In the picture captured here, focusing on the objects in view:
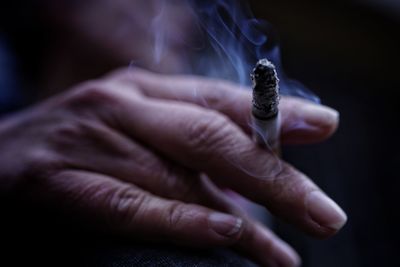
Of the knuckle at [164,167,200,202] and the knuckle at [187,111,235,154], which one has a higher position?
the knuckle at [187,111,235,154]

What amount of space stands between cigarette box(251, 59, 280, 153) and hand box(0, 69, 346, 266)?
0.03 meters

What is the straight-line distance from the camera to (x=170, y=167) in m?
0.71

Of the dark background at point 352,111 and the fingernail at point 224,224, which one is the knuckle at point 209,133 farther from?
the dark background at point 352,111

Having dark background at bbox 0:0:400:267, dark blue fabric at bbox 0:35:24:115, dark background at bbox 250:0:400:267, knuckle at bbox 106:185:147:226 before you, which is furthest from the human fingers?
dark blue fabric at bbox 0:35:24:115

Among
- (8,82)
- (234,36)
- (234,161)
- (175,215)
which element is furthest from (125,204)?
(8,82)

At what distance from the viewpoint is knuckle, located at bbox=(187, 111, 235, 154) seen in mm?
656

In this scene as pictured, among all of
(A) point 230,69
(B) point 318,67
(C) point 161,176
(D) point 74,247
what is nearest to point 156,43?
(A) point 230,69

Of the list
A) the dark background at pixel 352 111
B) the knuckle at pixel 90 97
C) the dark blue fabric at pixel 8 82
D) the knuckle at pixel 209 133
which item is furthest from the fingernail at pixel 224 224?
the dark blue fabric at pixel 8 82

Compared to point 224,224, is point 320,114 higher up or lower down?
higher up

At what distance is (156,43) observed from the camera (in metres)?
1.53

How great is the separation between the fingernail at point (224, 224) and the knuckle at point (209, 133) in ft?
0.37

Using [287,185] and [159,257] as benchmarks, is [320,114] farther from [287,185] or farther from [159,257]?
[159,257]

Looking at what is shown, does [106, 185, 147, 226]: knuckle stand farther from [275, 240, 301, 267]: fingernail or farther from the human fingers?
[275, 240, 301, 267]: fingernail

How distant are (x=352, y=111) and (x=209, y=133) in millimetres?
974
